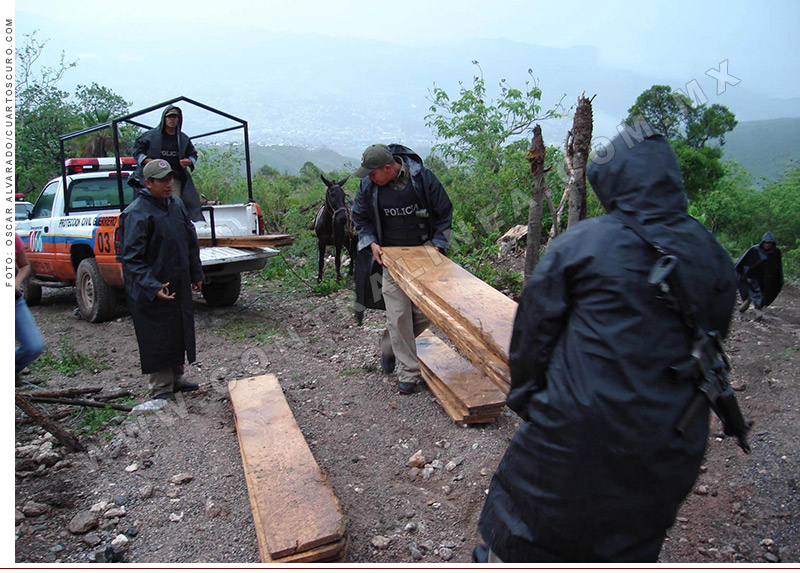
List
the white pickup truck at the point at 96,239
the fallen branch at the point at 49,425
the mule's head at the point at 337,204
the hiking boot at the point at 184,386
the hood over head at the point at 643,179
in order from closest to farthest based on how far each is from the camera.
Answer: the hood over head at the point at 643,179
the fallen branch at the point at 49,425
the hiking boot at the point at 184,386
the white pickup truck at the point at 96,239
the mule's head at the point at 337,204

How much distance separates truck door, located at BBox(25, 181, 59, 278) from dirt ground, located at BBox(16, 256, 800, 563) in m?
3.02

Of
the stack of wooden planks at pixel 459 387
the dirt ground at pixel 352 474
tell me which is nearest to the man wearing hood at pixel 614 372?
the dirt ground at pixel 352 474

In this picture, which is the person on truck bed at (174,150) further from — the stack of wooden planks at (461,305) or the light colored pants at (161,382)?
the stack of wooden planks at (461,305)

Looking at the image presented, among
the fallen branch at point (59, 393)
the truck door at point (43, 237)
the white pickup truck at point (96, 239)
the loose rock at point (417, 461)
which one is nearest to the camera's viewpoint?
the loose rock at point (417, 461)

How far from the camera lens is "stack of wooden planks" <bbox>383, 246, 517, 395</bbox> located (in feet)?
9.33

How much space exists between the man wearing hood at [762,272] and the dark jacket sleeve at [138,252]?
5.47m

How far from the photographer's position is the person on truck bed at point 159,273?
445 centimetres

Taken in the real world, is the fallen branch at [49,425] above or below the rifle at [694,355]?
below

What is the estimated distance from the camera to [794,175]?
867 cm

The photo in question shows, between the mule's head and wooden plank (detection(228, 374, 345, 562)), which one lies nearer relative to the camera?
wooden plank (detection(228, 374, 345, 562))

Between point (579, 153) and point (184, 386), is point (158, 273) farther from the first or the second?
point (579, 153)

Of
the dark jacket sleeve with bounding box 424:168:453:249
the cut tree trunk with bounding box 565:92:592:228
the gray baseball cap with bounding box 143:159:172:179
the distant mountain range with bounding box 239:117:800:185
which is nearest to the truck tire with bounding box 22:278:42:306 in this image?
the gray baseball cap with bounding box 143:159:172:179

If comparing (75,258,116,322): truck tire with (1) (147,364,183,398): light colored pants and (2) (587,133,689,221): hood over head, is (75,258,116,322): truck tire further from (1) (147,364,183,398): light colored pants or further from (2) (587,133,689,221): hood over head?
(2) (587,133,689,221): hood over head

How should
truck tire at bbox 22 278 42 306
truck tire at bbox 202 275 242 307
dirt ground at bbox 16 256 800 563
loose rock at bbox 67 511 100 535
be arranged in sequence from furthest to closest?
truck tire at bbox 22 278 42 306 < truck tire at bbox 202 275 242 307 < loose rock at bbox 67 511 100 535 < dirt ground at bbox 16 256 800 563
